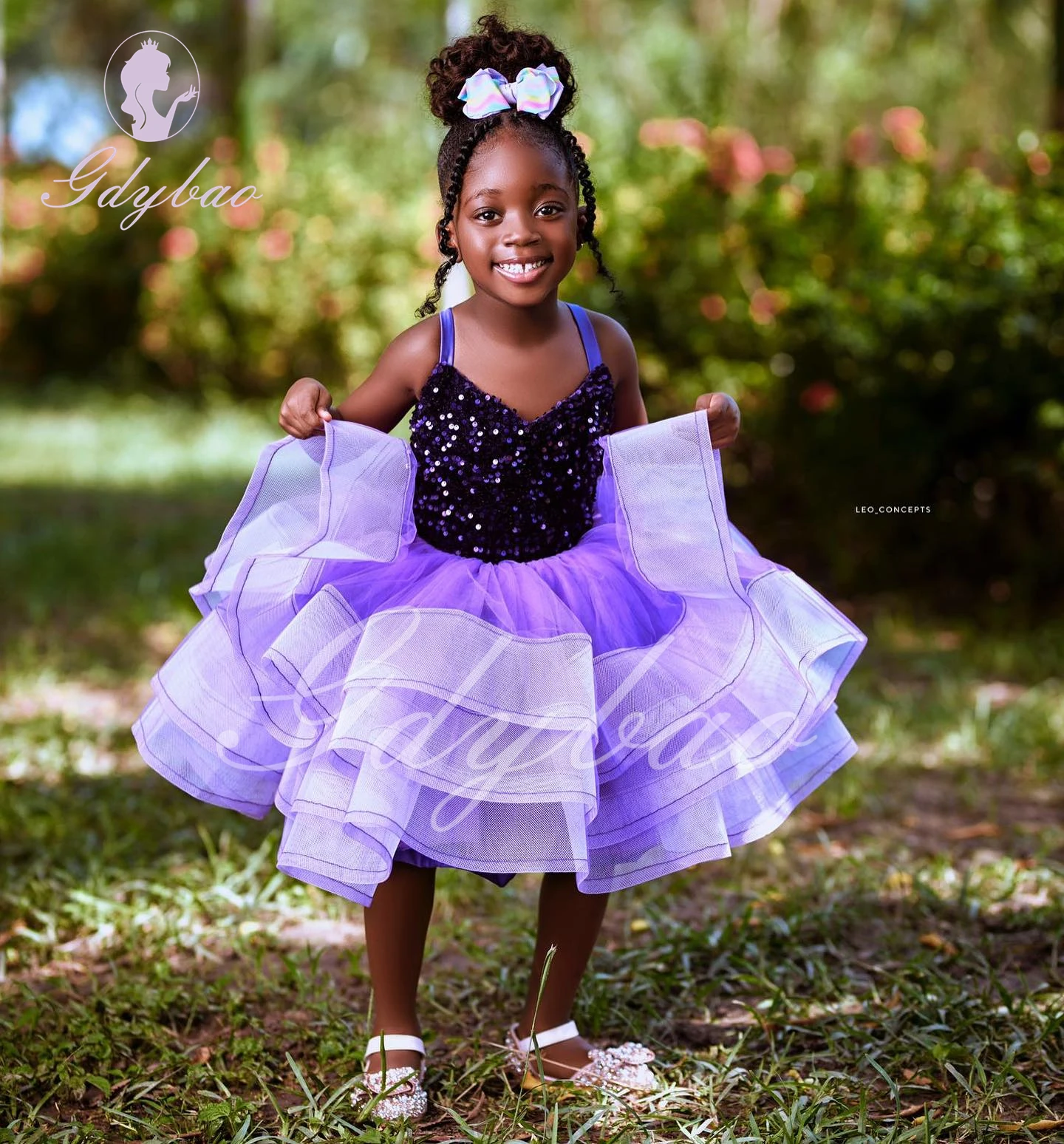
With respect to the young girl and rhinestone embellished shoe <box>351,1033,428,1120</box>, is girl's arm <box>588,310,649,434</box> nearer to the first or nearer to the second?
the young girl

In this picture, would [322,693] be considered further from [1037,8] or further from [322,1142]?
[1037,8]

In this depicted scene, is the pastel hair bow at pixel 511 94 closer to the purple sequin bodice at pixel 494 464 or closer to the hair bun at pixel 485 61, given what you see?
the hair bun at pixel 485 61

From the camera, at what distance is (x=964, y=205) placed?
5.29 meters

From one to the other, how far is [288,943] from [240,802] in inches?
28.6

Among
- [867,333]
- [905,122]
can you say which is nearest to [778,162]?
[905,122]

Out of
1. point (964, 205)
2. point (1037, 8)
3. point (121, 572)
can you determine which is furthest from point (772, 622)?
point (1037, 8)

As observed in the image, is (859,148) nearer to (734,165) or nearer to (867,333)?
(734,165)

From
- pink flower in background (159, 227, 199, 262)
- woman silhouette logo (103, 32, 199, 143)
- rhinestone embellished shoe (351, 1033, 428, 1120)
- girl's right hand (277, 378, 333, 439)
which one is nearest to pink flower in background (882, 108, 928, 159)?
woman silhouette logo (103, 32, 199, 143)

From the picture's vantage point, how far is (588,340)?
2.41m

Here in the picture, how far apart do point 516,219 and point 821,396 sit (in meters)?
3.39

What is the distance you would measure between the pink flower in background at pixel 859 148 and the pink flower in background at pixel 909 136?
12 cm

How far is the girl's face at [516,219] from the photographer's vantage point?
2.23m

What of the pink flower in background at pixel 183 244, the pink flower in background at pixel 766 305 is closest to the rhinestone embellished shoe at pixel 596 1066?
the pink flower in background at pixel 766 305

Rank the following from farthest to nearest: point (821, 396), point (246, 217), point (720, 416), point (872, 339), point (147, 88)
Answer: point (246, 217) < point (821, 396) < point (872, 339) < point (147, 88) < point (720, 416)
